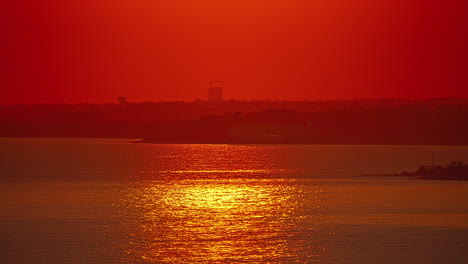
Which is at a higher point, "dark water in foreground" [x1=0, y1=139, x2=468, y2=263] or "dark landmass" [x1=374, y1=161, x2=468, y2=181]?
"dark landmass" [x1=374, y1=161, x2=468, y2=181]

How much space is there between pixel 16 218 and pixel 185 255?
1805 cm

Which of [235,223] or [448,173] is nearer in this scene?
[235,223]

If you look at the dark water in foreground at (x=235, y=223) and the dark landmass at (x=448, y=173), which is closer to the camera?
the dark water in foreground at (x=235, y=223)

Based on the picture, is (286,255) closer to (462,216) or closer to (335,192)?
(462,216)

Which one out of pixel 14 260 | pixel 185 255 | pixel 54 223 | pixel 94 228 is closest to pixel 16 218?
pixel 54 223

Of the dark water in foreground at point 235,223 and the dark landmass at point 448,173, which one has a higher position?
the dark landmass at point 448,173

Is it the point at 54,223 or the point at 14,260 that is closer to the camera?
the point at 14,260

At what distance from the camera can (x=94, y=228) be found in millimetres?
42594

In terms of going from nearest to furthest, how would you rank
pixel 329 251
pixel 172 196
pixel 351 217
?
pixel 329 251 → pixel 351 217 → pixel 172 196

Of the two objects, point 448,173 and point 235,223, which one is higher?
point 448,173

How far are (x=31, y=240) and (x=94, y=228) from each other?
214 inches

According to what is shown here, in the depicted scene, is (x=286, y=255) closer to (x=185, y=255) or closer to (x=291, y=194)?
(x=185, y=255)

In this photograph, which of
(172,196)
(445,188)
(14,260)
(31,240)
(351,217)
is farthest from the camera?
(445,188)

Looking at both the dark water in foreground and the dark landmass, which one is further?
the dark landmass
